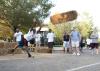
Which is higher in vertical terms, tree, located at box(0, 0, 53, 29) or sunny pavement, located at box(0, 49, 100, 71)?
Answer: tree, located at box(0, 0, 53, 29)

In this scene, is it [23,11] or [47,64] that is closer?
[47,64]

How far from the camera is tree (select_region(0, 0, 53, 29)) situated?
163 ft

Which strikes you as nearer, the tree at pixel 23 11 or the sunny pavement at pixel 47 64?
the sunny pavement at pixel 47 64

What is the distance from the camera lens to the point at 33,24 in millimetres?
52531

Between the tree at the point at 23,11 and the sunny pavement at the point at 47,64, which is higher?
the tree at the point at 23,11

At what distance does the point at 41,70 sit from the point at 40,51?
48.7 feet

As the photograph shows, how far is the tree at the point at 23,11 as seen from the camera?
4953 centimetres

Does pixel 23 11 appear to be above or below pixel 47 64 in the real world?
above

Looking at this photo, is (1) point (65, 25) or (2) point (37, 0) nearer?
(2) point (37, 0)

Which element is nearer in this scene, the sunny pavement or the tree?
the sunny pavement

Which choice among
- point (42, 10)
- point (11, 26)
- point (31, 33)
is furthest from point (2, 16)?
→ point (31, 33)

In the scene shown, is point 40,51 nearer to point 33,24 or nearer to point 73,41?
point 73,41

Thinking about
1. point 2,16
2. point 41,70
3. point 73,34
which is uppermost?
point 2,16

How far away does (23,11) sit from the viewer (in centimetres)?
4994
